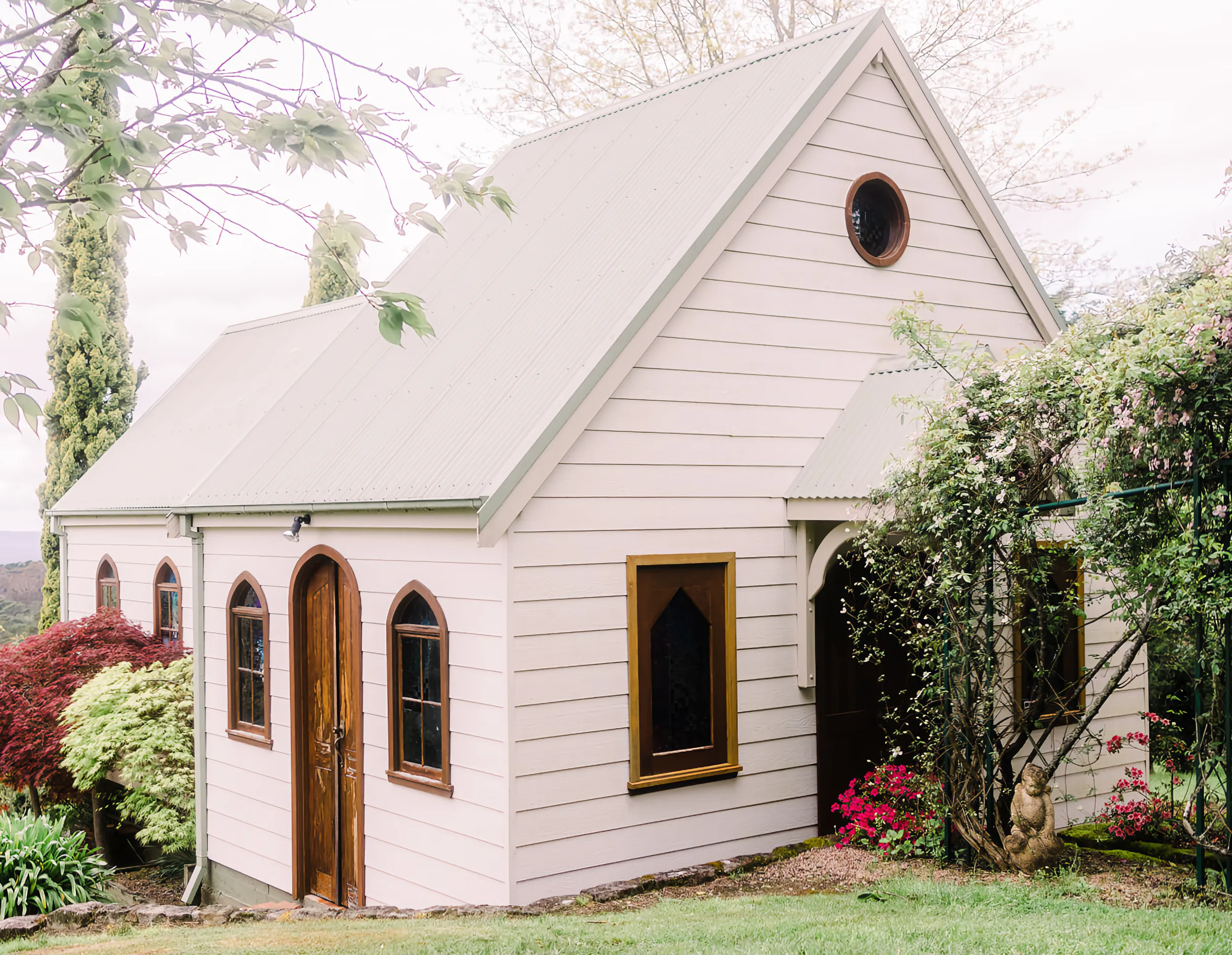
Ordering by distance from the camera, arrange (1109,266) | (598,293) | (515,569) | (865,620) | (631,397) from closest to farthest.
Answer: (515,569), (631,397), (598,293), (865,620), (1109,266)

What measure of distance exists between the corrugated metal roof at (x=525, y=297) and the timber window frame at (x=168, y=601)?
5.22m

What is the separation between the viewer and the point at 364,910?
9.30 m

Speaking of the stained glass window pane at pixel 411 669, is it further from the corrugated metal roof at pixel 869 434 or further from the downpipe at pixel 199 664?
the downpipe at pixel 199 664

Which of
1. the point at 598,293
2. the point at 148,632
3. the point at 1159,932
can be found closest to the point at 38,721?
the point at 148,632

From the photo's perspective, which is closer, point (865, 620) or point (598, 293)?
point (598, 293)

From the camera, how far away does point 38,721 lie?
1534cm

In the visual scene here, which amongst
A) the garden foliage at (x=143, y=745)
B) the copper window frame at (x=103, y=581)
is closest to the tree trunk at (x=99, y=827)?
the garden foliage at (x=143, y=745)

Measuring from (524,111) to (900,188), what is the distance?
1380 cm

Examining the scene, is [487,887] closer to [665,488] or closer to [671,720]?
[671,720]

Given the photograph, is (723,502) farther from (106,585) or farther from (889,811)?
(106,585)

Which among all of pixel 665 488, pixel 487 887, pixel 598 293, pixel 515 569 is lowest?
pixel 487 887

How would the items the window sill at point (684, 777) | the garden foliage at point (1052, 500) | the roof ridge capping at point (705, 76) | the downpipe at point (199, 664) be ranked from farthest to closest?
the downpipe at point (199, 664) < the roof ridge capping at point (705, 76) < the window sill at point (684, 777) < the garden foliage at point (1052, 500)

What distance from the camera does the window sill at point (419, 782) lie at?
364 inches

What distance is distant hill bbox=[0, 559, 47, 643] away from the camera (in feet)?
102
